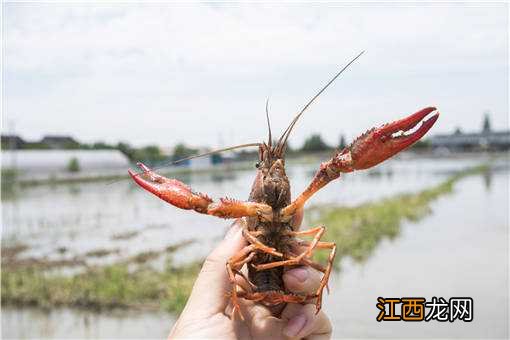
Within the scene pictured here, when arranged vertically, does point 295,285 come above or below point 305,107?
below

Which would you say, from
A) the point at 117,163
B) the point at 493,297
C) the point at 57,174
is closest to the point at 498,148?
the point at 117,163

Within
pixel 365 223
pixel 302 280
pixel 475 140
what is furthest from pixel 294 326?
pixel 475 140

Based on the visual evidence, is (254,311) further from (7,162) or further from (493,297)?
(7,162)

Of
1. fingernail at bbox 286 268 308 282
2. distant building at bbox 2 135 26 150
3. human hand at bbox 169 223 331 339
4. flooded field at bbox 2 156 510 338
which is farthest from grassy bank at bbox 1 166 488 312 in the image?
distant building at bbox 2 135 26 150

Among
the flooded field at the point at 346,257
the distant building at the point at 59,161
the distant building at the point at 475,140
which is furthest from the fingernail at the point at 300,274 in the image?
the distant building at the point at 475,140

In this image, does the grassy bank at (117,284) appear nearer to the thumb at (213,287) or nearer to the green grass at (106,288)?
the green grass at (106,288)

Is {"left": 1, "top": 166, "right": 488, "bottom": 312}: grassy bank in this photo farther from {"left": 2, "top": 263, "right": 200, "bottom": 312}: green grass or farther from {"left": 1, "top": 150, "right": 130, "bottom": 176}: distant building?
{"left": 1, "top": 150, "right": 130, "bottom": 176}: distant building
